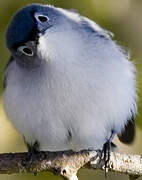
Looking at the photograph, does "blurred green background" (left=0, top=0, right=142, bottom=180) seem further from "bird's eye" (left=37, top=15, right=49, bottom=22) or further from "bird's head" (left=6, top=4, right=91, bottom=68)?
"bird's eye" (left=37, top=15, right=49, bottom=22)

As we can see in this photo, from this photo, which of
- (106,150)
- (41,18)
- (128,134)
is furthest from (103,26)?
(41,18)

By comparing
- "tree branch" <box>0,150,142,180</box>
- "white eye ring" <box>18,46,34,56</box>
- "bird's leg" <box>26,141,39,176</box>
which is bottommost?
"bird's leg" <box>26,141,39,176</box>

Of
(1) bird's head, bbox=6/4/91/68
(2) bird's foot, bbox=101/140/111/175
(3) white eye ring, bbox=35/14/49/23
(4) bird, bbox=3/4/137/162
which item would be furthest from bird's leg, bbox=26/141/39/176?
(3) white eye ring, bbox=35/14/49/23

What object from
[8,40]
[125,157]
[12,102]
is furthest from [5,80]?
[125,157]

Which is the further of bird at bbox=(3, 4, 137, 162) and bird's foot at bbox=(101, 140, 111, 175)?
bird's foot at bbox=(101, 140, 111, 175)

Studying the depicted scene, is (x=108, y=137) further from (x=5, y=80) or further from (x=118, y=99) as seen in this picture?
(x=5, y=80)
